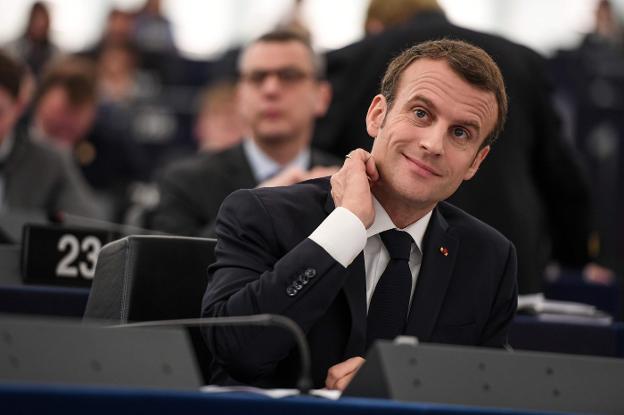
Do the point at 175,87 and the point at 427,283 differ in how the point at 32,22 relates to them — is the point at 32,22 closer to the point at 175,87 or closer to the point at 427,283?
the point at 175,87

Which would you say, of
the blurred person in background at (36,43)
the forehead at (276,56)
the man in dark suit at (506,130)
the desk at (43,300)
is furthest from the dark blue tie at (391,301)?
the blurred person in background at (36,43)

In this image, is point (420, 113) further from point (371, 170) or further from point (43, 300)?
point (43, 300)

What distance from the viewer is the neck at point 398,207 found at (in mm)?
2342

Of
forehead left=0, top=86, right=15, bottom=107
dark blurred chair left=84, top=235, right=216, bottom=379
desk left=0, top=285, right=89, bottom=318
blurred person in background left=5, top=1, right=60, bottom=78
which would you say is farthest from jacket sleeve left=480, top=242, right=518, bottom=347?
blurred person in background left=5, top=1, right=60, bottom=78

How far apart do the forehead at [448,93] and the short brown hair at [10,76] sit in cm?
290

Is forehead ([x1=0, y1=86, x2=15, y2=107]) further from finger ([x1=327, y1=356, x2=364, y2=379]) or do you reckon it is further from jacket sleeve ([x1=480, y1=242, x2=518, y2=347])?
finger ([x1=327, y1=356, x2=364, y2=379])

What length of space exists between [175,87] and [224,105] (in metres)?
3.63

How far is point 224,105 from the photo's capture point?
6875 millimetres

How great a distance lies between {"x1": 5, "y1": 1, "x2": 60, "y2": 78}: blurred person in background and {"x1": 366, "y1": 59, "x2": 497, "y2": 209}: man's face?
25.3ft

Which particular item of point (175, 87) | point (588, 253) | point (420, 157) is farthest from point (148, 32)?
point (420, 157)

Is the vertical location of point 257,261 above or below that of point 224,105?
above

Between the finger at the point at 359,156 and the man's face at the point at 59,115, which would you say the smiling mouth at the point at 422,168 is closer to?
the finger at the point at 359,156

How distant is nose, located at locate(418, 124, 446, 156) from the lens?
227cm

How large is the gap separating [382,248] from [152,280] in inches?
18.4
